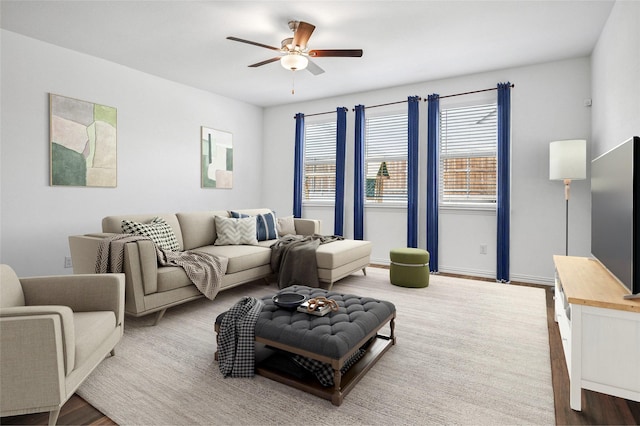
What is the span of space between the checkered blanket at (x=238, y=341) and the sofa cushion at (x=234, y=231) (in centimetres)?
198

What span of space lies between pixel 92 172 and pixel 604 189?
498cm

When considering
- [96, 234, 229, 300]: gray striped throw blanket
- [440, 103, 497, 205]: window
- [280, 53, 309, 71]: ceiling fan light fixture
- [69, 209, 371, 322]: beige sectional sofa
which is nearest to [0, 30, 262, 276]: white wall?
[69, 209, 371, 322]: beige sectional sofa

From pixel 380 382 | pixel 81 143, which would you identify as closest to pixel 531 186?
pixel 380 382

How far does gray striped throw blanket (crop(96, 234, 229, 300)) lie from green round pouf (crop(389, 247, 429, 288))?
1.99 metres

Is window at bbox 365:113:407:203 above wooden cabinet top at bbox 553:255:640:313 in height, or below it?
above

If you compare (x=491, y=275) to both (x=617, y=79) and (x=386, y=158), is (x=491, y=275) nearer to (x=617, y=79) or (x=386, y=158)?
(x=386, y=158)

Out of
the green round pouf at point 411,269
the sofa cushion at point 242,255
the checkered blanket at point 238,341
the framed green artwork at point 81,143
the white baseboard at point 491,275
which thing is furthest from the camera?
the white baseboard at point 491,275

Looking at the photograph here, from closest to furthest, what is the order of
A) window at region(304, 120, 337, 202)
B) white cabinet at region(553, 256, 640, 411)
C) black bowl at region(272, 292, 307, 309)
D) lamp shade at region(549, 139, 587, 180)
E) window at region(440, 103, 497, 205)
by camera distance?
white cabinet at region(553, 256, 640, 411) → black bowl at region(272, 292, 307, 309) → lamp shade at region(549, 139, 587, 180) → window at region(440, 103, 497, 205) → window at region(304, 120, 337, 202)

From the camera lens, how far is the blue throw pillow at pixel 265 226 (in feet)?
14.4

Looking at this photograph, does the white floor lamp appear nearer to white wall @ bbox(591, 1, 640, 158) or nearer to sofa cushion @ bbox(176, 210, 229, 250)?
white wall @ bbox(591, 1, 640, 158)

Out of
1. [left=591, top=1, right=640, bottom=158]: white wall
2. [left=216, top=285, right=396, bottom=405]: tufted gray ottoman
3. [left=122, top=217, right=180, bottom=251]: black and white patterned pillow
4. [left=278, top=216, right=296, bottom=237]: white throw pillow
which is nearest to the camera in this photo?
[left=216, top=285, right=396, bottom=405]: tufted gray ottoman

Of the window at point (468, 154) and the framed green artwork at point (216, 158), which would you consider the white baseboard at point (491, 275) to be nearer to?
the window at point (468, 154)

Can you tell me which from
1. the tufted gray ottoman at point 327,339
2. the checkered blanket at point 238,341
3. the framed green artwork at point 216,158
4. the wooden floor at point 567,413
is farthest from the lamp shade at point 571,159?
the framed green artwork at point 216,158

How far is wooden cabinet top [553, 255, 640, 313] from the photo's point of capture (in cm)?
164
